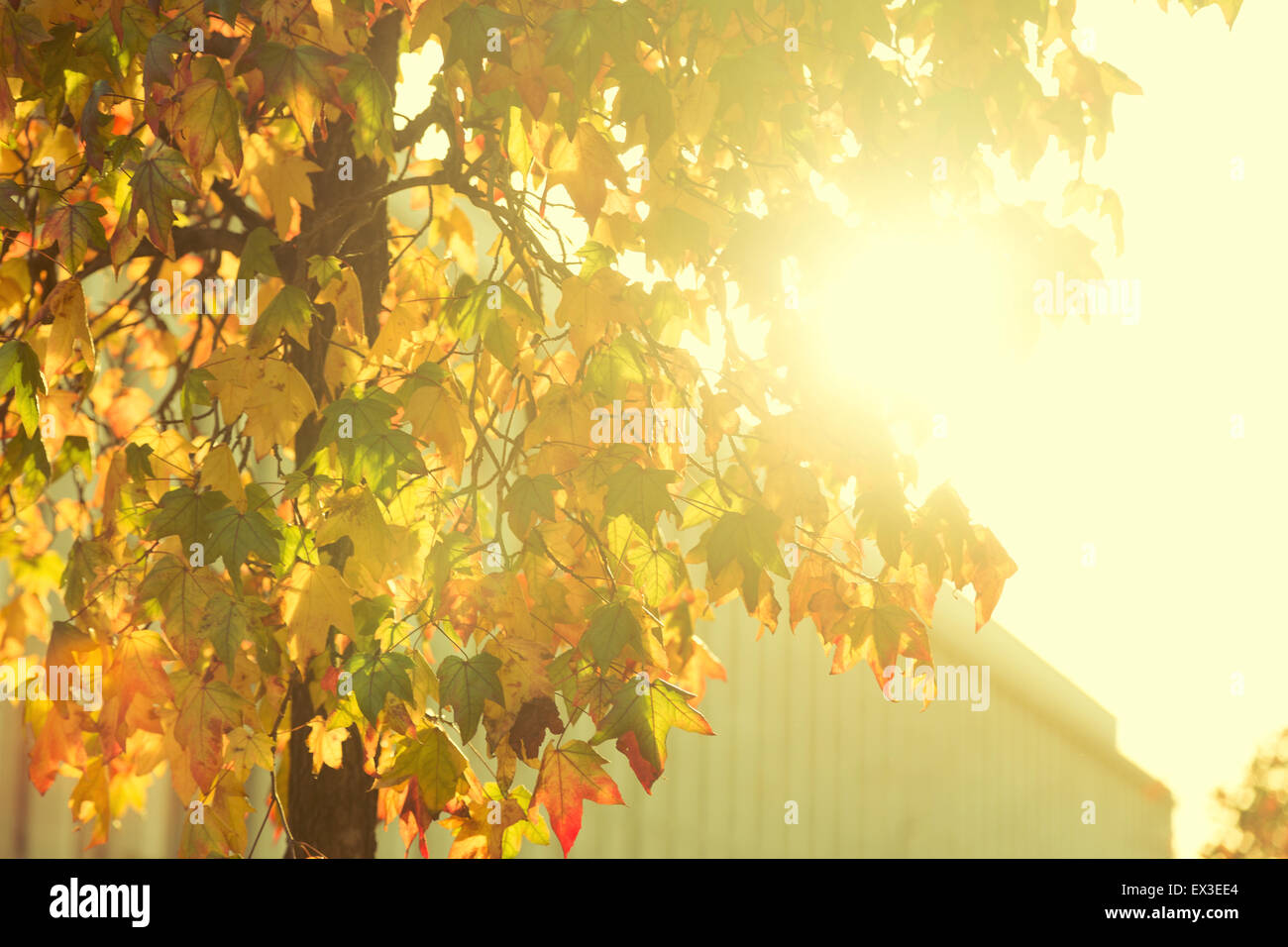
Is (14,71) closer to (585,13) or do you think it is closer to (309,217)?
(309,217)

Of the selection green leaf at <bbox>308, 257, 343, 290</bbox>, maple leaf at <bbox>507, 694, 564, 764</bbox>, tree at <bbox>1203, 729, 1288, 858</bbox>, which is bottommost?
tree at <bbox>1203, 729, 1288, 858</bbox>

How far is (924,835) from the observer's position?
8.73 metres

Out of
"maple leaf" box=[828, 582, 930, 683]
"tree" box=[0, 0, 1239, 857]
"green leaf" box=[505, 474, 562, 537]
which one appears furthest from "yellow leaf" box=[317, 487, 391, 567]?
"maple leaf" box=[828, 582, 930, 683]

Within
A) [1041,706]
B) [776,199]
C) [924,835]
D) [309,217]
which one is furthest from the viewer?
[1041,706]

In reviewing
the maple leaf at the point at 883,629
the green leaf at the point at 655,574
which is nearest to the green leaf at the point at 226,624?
the green leaf at the point at 655,574

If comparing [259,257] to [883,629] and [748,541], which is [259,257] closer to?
[748,541]

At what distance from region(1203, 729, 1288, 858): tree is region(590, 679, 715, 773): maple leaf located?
64.3ft

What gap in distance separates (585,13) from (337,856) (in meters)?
1.84

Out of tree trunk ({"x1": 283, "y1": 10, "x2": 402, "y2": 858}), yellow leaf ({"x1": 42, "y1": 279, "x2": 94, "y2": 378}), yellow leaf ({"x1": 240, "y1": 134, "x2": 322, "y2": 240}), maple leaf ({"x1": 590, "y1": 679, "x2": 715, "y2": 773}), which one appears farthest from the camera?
tree trunk ({"x1": 283, "y1": 10, "x2": 402, "y2": 858})

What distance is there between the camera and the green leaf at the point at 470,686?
1816 mm

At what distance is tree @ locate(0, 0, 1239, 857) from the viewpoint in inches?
74.6

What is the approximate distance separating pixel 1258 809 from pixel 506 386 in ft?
65.7

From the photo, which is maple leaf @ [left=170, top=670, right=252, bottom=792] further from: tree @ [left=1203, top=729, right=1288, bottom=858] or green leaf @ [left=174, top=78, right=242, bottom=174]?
tree @ [left=1203, top=729, right=1288, bottom=858]

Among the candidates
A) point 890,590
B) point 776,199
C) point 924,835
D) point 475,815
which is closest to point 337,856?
point 475,815
